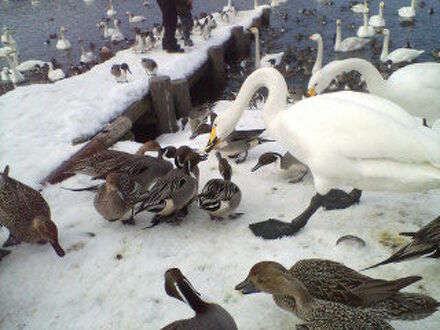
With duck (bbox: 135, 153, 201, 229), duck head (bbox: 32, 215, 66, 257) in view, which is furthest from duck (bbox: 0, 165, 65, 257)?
duck (bbox: 135, 153, 201, 229)

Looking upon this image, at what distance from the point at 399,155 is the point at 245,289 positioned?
1714 mm

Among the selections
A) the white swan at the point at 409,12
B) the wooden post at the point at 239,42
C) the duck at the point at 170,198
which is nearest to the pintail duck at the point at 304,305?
the duck at the point at 170,198

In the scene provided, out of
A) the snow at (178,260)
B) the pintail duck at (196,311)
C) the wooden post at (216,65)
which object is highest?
the pintail duck at (196,311)

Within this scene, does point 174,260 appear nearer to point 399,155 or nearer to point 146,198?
point 146,198

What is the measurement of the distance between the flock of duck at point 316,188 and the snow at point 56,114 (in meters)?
1.39

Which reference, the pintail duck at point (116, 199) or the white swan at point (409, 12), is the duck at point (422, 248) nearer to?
the pintail duck at point (116, 199)

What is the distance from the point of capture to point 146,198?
4.12 metres

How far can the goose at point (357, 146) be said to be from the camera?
3.36m

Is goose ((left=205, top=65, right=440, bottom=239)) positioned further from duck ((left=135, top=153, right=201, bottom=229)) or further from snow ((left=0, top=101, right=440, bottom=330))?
duck ((left=135, top=153, right=201, bottom=229))

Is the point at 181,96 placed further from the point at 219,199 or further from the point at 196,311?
the point at 196,311

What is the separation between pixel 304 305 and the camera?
261 centimetres

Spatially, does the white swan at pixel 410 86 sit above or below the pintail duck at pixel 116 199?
above

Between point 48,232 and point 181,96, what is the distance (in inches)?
251

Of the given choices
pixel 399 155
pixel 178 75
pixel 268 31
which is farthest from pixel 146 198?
pixel 268 31
